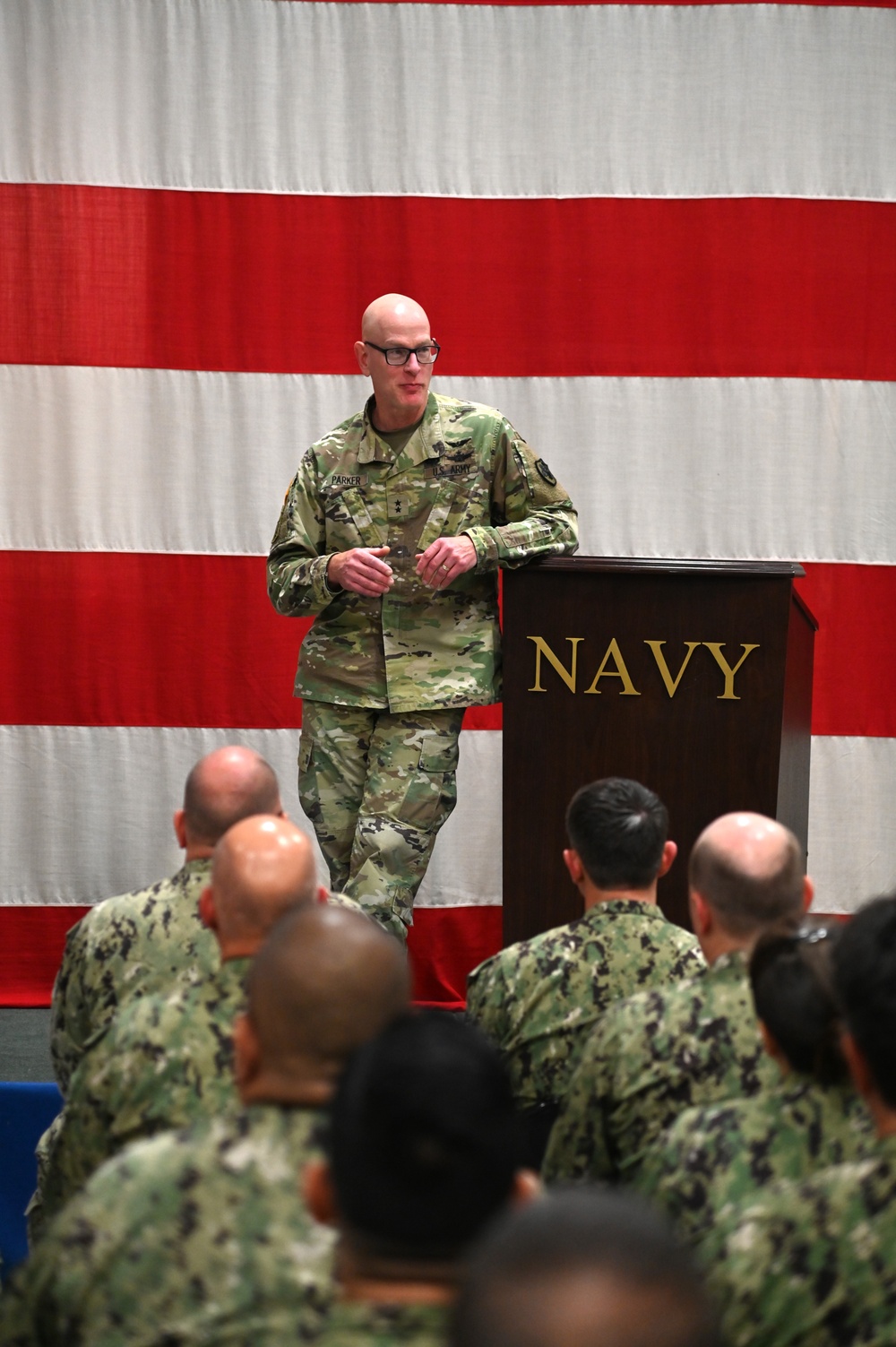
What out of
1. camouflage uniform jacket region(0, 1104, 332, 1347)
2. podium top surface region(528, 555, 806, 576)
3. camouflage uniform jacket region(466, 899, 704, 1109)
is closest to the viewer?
camouflage uniform jacket region(0, 1104, 332, 1347)

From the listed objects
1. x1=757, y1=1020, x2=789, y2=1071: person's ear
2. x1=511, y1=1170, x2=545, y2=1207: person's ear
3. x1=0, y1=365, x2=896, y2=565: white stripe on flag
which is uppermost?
x1=0, y1=365, x2=896, y2=565: white stripe on flag

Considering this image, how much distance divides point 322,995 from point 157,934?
101cm

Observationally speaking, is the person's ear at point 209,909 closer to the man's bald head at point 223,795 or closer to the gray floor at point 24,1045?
the man's bald head at point 223,795

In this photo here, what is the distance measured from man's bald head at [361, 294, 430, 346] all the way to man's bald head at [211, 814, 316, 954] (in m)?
1.60

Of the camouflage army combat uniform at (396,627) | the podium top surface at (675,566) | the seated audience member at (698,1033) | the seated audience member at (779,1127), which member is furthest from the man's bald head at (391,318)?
the seated audience member at (779,1127)

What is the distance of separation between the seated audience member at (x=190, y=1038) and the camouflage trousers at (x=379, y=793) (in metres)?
1.41

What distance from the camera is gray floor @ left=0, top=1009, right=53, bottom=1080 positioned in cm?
363

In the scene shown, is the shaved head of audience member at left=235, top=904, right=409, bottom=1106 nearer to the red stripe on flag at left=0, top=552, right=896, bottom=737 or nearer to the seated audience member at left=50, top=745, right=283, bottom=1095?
the seated audience member at left=50, top=745, right=283, bottom=1095

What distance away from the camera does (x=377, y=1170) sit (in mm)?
972

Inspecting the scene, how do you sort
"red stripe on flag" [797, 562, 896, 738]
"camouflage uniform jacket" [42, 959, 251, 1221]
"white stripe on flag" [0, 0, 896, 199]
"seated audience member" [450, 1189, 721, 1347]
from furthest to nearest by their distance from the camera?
"red stripe on flag" [797, 562, 896, 738], "white stripe on flag" [0, 0, 896, 199], "camouflage uniform jacket" [42, 959, 251, 1221], "seated audience member" [450, 1189, 721, 1347]

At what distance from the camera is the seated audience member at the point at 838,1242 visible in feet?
3.93

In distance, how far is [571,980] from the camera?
7.20ft

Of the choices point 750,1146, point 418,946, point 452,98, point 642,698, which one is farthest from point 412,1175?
point 452,98

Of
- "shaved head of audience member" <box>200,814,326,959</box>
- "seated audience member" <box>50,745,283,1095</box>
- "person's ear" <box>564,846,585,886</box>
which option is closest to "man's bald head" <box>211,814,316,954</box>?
"shaved head of audience member" <box>200,814,326,959</box>
